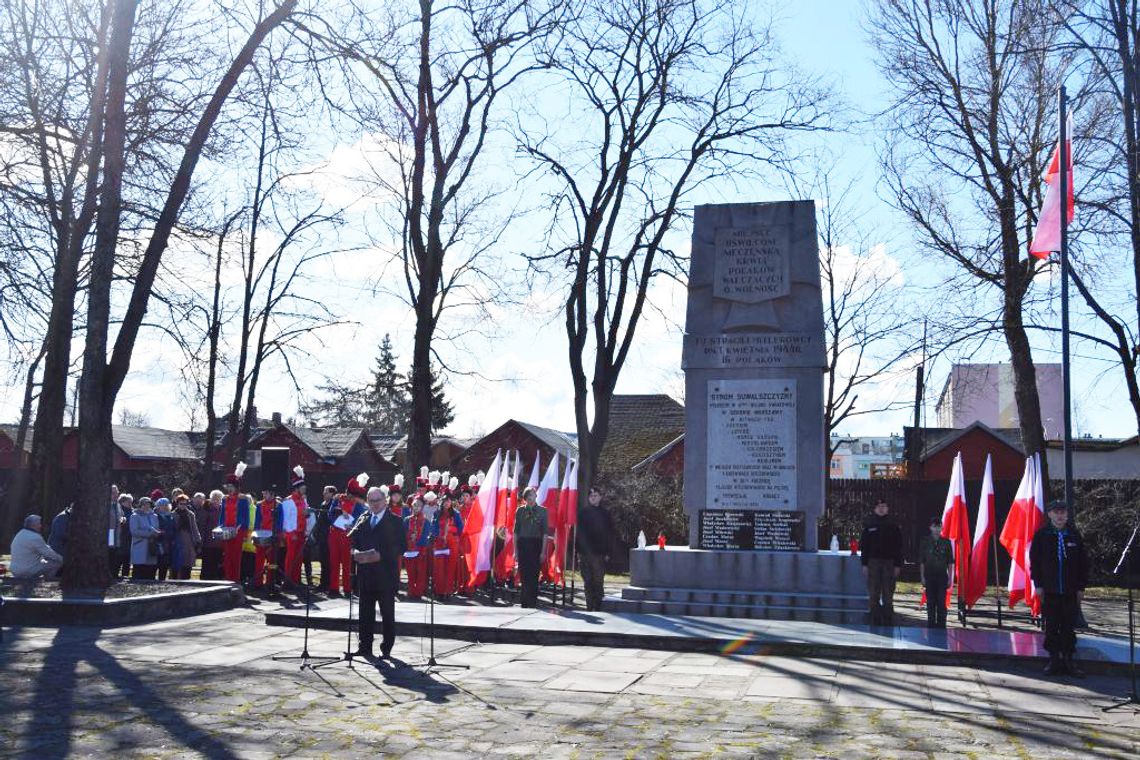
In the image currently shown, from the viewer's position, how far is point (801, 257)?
709 inches

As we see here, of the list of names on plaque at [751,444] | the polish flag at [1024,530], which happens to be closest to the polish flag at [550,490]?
the list of names on plaque at [751,444]

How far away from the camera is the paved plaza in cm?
822

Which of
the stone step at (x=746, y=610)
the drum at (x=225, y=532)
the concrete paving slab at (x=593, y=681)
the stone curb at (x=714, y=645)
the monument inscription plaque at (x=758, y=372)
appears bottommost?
the concrete paving slab at (x=593, y=681)

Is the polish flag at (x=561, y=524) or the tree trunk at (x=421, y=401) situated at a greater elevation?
the tree trunk at (x=421, y=401)

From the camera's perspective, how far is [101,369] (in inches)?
693

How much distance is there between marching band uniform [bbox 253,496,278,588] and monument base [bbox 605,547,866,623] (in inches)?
290

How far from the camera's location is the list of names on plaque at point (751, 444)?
17562mm

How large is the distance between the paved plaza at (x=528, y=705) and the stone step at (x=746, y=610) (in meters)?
3.14

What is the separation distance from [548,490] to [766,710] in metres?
11.7

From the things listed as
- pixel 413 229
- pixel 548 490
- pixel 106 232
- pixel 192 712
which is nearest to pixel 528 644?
pixel 192 712

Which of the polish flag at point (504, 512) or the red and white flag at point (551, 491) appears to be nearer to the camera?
the red and white flag at point (551, 491)

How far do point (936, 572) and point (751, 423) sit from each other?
336cm

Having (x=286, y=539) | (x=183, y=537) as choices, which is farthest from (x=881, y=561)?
(x=183, y=537)

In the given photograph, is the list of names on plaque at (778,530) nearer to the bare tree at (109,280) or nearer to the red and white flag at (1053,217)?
the red and white flag at (1053,217)
